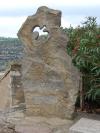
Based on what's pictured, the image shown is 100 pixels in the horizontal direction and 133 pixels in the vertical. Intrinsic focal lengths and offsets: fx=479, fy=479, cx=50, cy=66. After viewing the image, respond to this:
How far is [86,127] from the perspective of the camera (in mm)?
6641

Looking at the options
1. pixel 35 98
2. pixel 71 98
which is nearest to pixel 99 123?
pixel 71 98

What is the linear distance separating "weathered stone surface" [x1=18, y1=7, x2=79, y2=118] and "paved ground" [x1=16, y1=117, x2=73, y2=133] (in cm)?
16

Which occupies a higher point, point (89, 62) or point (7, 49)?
point (7, 49)

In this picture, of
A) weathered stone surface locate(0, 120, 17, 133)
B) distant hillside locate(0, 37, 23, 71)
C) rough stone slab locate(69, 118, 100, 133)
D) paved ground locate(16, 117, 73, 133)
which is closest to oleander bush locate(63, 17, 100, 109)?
paved ground locate(16, 117, 73, 133)

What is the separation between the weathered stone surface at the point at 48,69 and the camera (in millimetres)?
7871

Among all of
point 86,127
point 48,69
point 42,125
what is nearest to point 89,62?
point 48,69

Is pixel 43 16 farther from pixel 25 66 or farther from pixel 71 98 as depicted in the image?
pixel 71 98

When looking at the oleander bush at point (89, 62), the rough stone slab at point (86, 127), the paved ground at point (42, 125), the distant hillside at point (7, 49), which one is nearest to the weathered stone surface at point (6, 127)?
the paved ground at point (42, 125)

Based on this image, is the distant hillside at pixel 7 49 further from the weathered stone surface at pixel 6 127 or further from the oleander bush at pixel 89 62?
the weathered stone surface at pixel 6 127

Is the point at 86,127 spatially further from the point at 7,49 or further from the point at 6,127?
the point at 7,49

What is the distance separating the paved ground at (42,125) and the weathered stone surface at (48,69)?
162mm

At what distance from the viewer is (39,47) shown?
8.00 meters

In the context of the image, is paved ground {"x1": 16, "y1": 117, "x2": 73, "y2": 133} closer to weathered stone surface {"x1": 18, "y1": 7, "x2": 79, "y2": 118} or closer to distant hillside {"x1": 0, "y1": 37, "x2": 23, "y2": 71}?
weathered stone surface {"x1": 18, "y1": 7, "x2": 79, "y2": 118}

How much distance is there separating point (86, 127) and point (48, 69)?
163 centimetres
